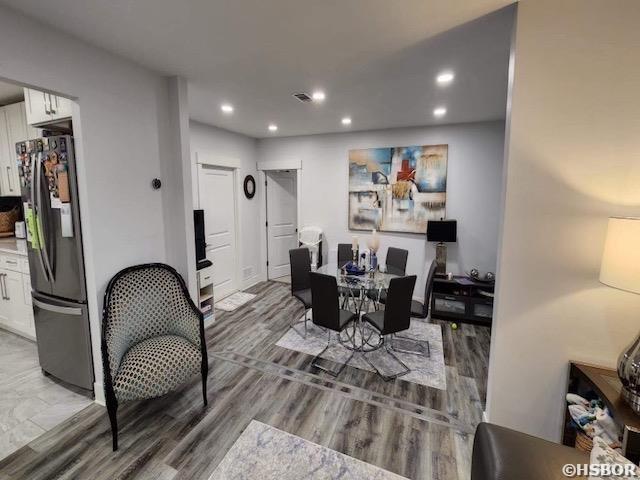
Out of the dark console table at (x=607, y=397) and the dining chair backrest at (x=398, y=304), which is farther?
the dining chair backrest at (x=398, y=304)

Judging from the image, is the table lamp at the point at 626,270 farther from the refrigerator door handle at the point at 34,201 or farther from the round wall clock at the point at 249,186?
the round wall clock at the point at 249,186

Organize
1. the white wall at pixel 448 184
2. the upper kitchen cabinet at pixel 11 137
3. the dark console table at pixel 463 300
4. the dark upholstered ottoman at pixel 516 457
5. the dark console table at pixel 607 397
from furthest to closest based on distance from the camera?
the white wall at pixel 448 184
the dark console table at pixel 463 300
the upper kitchen cabinet at pixel 11 137
the dark console table at pixel 607 397
the dark upholstered ottoman at pixel 516 457

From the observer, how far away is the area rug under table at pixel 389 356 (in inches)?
106

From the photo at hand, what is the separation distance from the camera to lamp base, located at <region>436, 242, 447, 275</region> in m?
4.20

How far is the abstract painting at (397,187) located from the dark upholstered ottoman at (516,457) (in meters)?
3.43

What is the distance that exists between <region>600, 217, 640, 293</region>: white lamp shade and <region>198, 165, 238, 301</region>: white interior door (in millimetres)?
4228

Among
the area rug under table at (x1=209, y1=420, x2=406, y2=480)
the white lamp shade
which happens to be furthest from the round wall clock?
the white lamp shade

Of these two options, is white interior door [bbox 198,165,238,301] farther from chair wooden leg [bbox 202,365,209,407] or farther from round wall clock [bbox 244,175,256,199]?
chair wooden leg [bbox 202,365,209,407]

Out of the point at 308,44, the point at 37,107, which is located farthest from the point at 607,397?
the point at 37,107

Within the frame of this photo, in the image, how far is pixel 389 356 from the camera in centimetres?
305

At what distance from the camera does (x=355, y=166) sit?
15.5 ft

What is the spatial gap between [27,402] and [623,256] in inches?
160

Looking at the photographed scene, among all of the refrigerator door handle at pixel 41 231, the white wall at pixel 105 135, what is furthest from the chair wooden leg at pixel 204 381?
the refrigerator door handle at pixel 41 231

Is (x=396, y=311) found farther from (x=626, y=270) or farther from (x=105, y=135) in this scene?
(x=105, y=135)
